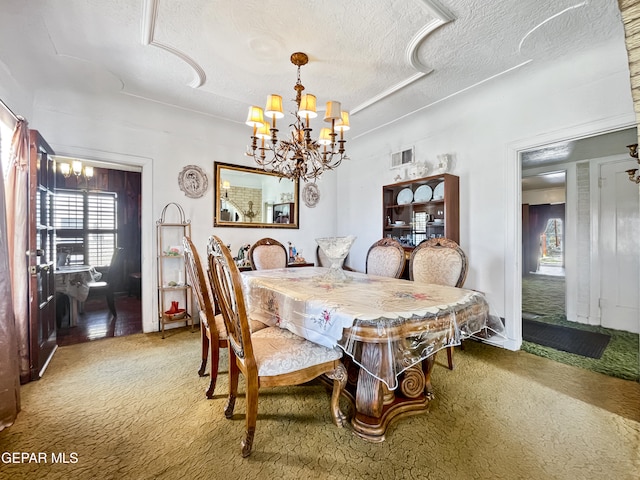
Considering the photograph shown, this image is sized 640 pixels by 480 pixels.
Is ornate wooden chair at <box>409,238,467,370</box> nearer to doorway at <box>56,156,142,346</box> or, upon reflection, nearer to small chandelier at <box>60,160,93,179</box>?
doorway at <box>56,156,142,346</box>

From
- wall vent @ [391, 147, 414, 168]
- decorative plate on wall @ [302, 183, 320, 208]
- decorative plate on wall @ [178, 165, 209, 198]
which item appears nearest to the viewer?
decorative plate on wall @ [178, 165, 209, 198]

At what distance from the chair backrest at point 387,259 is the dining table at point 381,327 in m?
0.72

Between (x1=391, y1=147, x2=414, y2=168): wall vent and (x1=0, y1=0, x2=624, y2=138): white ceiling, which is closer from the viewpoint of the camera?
(x1=0, y1=0, x2=624, y2=138): white ceiling

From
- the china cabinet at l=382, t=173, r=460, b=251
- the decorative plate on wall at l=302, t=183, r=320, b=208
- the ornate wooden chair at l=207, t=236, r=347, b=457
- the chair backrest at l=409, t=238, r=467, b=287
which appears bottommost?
the ornate wooden chair at l=207, t=236, r=347, b=457

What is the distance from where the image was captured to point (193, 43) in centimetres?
224

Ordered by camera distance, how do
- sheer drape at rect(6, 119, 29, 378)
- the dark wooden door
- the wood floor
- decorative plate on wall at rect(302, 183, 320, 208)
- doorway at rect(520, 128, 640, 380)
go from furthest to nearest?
decorative plate on wall at rect(302, 183, 320, 208) → doorway at rect(520, 128, 640, 380) → the wood floor → the dark wooden door → sheer drape at rect(6, 119, 29, 378)

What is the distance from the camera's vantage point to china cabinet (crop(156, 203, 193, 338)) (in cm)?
332

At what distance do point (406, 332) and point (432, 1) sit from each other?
2035mm

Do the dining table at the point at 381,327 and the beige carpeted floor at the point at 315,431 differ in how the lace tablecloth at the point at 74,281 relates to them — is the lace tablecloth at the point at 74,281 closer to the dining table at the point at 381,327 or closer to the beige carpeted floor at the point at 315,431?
the beige carpeted floor at the point at 315,431

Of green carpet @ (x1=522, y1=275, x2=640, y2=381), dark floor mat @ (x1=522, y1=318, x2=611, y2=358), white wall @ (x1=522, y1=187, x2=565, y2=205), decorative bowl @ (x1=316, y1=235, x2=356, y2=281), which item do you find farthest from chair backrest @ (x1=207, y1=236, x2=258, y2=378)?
white wall @ (x1=522, y1=187, x2=565, y2=205)

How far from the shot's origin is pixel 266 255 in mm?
3398

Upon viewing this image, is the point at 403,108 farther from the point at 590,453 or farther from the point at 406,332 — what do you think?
the point at 590,453

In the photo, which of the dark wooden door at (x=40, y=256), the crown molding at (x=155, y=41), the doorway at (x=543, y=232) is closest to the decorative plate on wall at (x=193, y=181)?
the crown molding at (x=155, y=41)

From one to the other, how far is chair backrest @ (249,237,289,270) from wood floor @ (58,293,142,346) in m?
1.61
